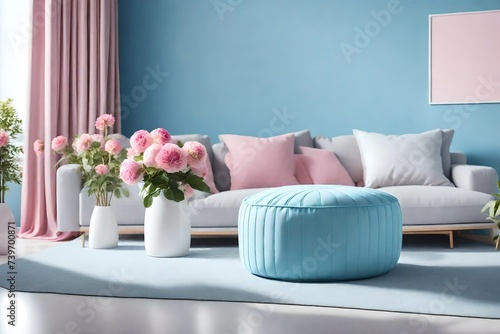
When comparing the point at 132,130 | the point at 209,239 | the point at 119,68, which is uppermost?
the point at 119,68

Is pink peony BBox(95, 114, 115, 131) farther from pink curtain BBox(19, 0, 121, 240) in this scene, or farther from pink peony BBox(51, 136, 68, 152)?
pink curtain BBox(19, 0, 121, 240)

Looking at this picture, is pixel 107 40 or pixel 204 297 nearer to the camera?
pixel 204 297

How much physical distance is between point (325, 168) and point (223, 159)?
0.79 metres

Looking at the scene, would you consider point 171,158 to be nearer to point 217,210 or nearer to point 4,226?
point 217,210

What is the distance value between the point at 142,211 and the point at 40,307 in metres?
1.47

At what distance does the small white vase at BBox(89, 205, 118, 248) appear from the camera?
3.74 m

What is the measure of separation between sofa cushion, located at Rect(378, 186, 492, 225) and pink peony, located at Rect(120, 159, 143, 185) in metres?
1.67

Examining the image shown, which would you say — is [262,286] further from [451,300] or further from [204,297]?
[451,300]

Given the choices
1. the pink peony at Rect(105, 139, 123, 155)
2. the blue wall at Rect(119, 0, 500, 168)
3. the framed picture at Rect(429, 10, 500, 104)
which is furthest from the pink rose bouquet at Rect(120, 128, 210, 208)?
the framed picture at Rect(429, 10, 500, 104)

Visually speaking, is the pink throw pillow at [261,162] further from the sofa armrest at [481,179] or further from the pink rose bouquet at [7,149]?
the pink rose bouquet at [7,149]

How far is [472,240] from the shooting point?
4.08 metres

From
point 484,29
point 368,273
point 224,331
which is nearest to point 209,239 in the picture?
point 368,273

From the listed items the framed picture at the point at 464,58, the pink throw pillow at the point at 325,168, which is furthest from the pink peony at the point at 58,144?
the framed picture at the point at 464,58

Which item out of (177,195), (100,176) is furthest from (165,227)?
(100,176)
